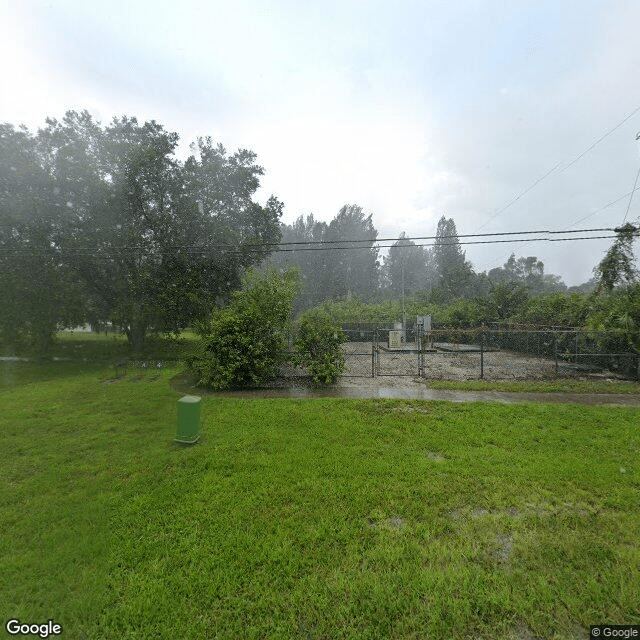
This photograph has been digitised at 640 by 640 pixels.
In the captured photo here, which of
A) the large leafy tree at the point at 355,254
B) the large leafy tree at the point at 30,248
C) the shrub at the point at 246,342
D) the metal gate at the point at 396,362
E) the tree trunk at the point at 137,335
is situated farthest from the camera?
the large leafy tree at the point at 355,254

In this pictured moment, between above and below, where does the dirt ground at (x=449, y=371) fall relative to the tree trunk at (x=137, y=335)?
below

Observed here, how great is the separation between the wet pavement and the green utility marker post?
299 centimetres

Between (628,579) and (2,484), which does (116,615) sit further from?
(628,579)

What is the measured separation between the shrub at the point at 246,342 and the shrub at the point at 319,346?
54cm

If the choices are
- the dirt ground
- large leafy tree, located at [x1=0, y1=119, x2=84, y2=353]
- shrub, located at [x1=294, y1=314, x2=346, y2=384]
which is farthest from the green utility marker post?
large leafy tree, located at [x1=0, y1=119, x2=84, y2=353]

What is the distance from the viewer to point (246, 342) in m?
8.84

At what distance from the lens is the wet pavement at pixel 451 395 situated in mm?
7367

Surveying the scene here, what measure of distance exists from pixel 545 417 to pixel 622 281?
8.52 m

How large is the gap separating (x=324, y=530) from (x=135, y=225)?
16.0 metres

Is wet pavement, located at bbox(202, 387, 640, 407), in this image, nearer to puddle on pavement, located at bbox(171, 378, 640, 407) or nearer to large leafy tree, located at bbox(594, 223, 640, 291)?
puddle on pavement, located at bbox(171, 378, 640, 407)

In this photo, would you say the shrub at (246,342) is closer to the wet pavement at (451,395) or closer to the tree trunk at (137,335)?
the wet pavement at (451,395)

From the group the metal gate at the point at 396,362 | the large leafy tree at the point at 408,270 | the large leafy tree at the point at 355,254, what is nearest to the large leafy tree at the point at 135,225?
the metal gate at the point at 396,362

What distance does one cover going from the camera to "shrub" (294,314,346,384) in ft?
30.0

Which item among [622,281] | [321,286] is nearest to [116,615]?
[622,281]
